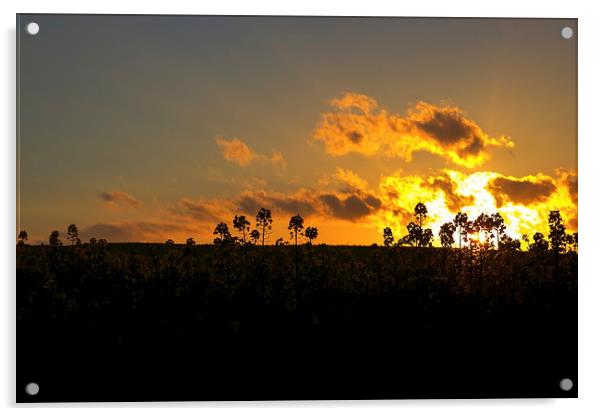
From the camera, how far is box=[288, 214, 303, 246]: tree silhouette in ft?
14.6

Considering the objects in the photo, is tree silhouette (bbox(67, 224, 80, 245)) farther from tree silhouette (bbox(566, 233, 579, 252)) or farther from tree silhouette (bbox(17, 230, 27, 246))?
tree silhouette (bbox(566, 233, 579, 252))

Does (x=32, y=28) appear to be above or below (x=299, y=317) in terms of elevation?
A: above

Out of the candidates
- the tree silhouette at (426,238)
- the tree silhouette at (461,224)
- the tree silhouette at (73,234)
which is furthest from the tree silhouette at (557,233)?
the tree silhouette at (73,234)

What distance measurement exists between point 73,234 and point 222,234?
3.08 feet

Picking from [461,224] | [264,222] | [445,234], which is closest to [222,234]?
[264,222]

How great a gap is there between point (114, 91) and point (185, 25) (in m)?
0.63

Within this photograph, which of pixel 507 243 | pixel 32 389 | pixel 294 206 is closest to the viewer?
pixel 32 389

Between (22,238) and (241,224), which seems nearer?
(22,238)

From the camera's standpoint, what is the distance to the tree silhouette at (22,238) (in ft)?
14.3

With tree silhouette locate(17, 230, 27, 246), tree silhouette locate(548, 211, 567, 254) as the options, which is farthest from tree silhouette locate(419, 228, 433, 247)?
tree silhouette locate(17, 230, 27, 246)

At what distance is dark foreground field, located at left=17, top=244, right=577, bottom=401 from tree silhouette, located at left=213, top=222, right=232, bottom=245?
6 cm

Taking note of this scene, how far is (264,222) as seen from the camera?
4461 millimetres

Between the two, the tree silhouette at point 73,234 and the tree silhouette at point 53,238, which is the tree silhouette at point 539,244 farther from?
the tree silhouette at point 53,238
